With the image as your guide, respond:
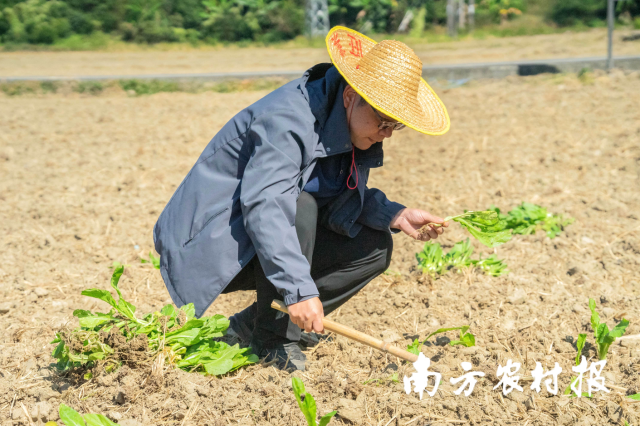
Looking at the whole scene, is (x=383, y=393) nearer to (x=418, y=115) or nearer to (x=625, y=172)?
(x=418, y=115)

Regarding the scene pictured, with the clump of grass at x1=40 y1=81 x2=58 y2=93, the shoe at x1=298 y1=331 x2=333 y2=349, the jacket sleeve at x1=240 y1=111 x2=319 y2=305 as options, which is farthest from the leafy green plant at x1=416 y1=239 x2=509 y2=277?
the clump of grass at x1=40 y1=81 x2=58 y2=93

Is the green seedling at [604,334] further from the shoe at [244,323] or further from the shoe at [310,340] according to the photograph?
the shoe at [244,323]

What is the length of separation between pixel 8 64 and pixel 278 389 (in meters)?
11.9

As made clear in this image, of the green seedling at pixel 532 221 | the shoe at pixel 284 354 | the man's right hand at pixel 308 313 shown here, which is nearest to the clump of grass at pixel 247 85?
the green seedling at pixel 532 221

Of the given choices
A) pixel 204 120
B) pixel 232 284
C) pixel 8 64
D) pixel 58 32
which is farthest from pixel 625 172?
pixel 58 32

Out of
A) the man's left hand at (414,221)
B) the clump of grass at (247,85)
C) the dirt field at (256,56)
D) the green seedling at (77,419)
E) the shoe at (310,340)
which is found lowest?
the dirt field at (256,56)

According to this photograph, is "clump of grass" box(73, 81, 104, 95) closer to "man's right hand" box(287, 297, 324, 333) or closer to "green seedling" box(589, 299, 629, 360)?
"man's right hand" box(287, 297, 324, 333)

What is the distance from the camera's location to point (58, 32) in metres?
15.6

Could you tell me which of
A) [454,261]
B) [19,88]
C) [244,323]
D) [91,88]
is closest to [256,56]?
[91,88]

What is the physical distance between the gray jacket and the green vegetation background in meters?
14.2

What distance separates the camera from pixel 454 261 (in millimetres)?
3281

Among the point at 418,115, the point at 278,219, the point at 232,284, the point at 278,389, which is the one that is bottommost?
the point at 278,389

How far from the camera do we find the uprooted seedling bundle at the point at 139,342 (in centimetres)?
221

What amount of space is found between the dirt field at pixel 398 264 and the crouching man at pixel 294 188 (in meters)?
0.38
